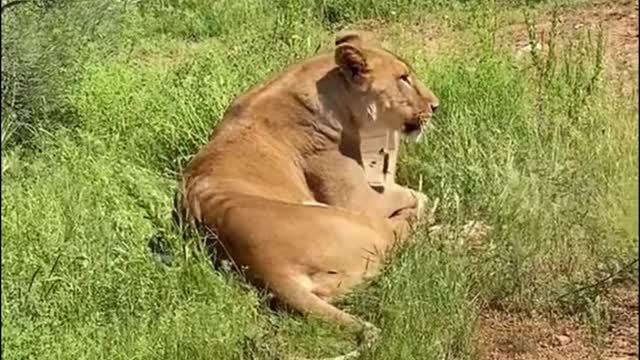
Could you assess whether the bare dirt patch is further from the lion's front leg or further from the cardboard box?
the lion's front leg

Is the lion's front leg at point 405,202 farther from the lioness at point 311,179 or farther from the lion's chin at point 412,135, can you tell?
the lion's chin at point 412,135

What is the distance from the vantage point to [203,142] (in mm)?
5805

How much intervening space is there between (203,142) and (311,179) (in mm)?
810

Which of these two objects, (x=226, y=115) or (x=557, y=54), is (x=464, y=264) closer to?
(x=226, y=115)

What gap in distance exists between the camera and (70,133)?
6387 millimetres

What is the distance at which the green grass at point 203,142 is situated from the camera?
3990 millimetres

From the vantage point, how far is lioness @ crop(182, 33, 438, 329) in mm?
4383

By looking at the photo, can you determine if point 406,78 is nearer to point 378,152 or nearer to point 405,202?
point 378,152

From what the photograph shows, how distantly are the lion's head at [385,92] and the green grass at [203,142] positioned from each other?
15 cm

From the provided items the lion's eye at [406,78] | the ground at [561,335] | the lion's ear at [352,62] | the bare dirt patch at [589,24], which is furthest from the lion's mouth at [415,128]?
the bare dirt patch at [589,24]

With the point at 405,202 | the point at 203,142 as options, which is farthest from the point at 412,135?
the point at 203,142

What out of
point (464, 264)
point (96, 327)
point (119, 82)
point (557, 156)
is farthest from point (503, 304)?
point (119, 82)

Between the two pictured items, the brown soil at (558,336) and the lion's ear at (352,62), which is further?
the lion's ear at (352,62)

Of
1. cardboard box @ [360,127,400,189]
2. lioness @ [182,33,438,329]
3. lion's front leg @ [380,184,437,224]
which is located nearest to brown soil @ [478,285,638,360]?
lioness @ [182,33,438,329]
